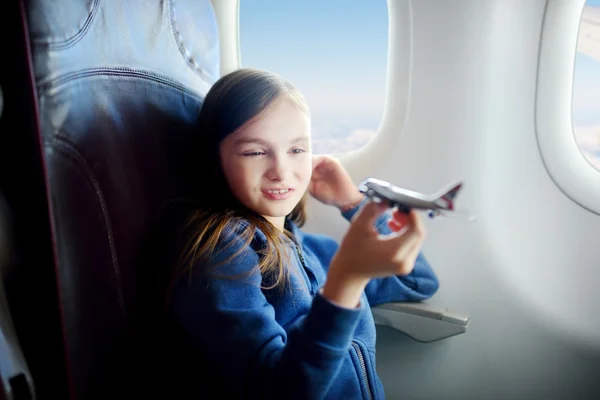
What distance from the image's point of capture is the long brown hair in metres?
0.81

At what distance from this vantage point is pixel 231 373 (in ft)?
2.40

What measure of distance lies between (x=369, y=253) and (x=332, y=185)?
61 centimetres

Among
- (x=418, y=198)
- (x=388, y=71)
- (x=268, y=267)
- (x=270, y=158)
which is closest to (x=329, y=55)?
(x=388, y=71)

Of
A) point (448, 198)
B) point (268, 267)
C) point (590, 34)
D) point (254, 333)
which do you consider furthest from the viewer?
point (590, 34)

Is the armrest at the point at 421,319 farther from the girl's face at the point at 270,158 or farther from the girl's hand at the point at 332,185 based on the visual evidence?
the girl's face at the point at 270,158

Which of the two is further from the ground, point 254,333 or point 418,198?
point 418,198

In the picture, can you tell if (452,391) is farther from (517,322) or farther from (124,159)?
(124,159)

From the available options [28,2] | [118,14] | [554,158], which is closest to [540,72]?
[554,158]

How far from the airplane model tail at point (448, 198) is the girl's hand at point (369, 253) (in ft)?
0.19

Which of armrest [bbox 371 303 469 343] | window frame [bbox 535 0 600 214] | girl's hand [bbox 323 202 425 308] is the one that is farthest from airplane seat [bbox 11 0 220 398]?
window frame [bbox 535 0 600 214]

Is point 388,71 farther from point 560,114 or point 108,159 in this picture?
point 108,159

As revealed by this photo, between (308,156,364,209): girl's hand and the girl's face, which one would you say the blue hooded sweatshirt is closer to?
the girl's face

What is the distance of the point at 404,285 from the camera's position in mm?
1236

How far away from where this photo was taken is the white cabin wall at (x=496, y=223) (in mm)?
1209
